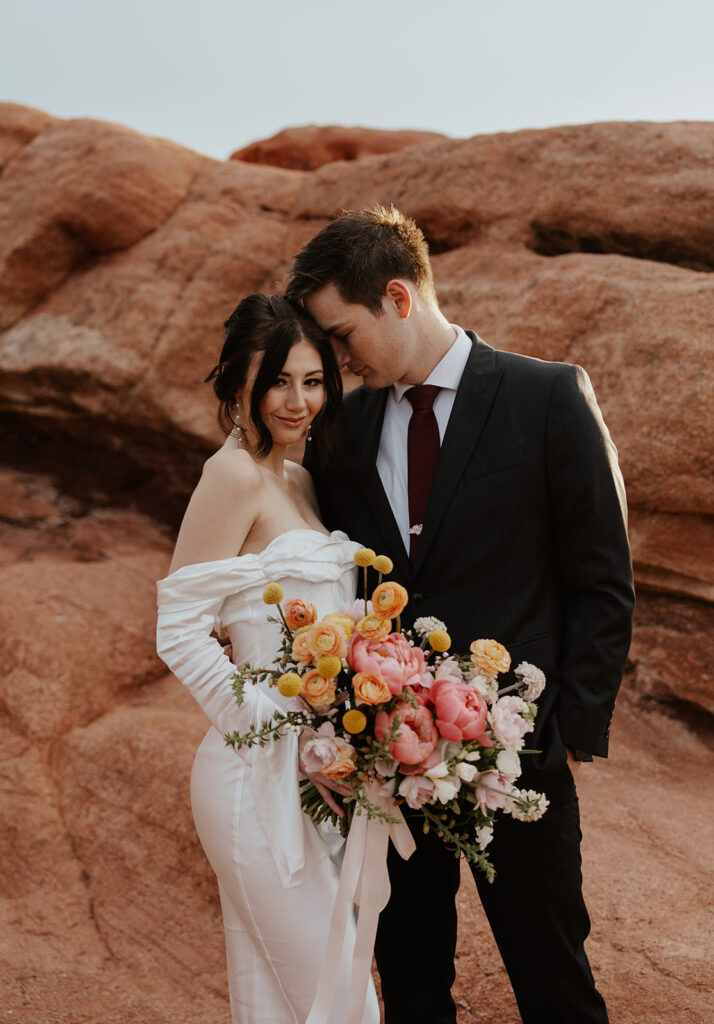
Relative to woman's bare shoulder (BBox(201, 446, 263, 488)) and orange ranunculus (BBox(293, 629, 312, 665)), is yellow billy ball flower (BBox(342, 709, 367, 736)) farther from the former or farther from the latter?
woman's bare shoulder (BBox(201, 446, 263, 488))

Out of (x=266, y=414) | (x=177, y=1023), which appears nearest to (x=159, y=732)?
(x=177, y=1023)

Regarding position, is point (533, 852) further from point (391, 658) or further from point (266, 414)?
point (266, 414)

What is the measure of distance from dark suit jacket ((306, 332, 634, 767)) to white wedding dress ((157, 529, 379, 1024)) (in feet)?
1.28

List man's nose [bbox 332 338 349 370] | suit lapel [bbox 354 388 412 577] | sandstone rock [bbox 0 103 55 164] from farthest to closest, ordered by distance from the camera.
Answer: sandstone rock [bbox 0 103 55 164], man's nose [bbox 332 338 349 370], suit lapel [bbox 354 388 412 577]

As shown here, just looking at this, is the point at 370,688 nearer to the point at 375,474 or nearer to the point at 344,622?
the point at 344,622

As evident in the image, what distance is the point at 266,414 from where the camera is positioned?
288 centimetres

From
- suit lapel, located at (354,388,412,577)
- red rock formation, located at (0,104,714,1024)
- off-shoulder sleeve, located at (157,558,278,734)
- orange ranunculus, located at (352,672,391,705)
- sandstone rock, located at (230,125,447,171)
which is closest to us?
orange ranunculus, located at (352,672,391,705)

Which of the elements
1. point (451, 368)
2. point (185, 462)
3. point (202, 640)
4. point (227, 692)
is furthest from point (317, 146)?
point (227, 692)

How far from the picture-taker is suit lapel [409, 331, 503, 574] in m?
2.71

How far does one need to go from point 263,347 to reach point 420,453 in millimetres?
645

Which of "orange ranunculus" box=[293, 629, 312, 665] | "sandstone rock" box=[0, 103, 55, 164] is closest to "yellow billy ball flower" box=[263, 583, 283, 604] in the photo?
"orange ranunculus" box=[293, 629, 312, 665]

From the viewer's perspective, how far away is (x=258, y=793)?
8.41ft

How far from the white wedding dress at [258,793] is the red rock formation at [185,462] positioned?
56.3 inches

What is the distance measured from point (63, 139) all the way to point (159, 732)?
552 centimetres
